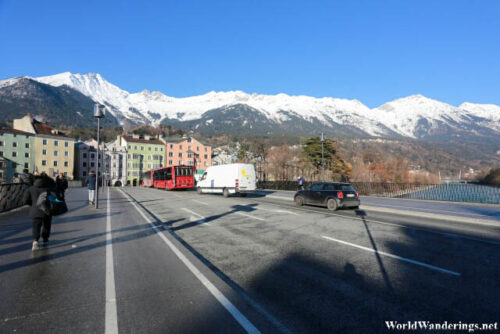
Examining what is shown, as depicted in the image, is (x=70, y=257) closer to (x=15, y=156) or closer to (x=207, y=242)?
(x=207, y=242)

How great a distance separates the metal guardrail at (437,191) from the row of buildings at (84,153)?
64.5 metres

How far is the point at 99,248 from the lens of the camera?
6699 mm

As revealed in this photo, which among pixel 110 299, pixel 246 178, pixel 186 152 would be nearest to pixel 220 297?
pixel 110 299

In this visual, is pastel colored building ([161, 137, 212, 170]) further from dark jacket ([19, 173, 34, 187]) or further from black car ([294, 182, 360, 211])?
black car ([294, 182, 360, 211])

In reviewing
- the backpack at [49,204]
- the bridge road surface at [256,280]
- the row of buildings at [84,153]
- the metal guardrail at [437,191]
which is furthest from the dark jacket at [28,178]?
the row of buildings at [84,153]

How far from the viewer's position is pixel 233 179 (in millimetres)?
23141

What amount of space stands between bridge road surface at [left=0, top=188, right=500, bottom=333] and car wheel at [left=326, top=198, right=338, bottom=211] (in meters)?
5.33

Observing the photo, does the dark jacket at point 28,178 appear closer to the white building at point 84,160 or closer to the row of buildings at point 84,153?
the row of buildings at point 84,153

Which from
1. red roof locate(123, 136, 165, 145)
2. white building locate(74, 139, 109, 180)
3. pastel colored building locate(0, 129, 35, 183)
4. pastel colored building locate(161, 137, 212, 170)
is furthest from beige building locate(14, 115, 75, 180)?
pastel colored building locate(161, 137, 212, 170)

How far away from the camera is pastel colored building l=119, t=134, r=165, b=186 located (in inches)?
3711

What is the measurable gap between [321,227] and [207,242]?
420 centimetres

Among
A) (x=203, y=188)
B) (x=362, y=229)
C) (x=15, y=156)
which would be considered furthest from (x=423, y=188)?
(x=15, y=156)

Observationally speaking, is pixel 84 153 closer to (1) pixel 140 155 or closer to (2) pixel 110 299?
→ (1) pixel 140 155

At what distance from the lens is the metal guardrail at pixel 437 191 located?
62.7 feet
